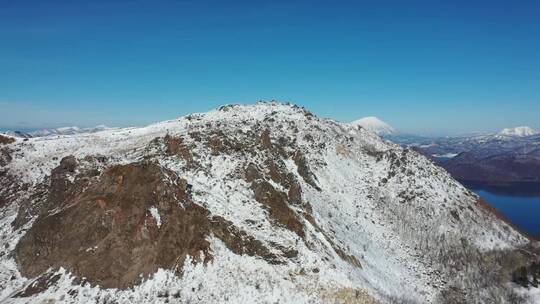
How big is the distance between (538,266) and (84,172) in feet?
184

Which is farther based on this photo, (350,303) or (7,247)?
(7,247)

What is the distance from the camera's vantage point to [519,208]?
14550cm

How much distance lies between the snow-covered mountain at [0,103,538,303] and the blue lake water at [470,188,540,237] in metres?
60.8

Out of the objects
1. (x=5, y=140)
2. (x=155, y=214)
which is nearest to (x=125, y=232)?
(x=155, y=214)

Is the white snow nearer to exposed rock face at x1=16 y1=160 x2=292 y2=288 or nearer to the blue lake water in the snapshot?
exposed rock face at x1=16 y1=160 x2=292 y2=288

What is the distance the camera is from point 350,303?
1193 inches

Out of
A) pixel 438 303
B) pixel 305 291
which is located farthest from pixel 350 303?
pixel 438 303

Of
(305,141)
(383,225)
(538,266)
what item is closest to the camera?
(538,266)

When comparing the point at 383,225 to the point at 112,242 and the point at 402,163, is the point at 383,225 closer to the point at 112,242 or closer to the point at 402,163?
the point at 402,163

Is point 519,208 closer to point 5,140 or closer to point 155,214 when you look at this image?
point 155,214

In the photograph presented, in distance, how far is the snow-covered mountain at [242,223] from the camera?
29.1 m

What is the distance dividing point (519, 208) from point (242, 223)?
14787 cm

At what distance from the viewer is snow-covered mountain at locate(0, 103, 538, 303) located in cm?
2912

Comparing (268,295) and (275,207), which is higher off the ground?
(275,207)
